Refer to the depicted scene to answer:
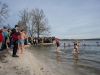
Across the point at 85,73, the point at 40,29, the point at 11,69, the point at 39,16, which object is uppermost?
the point at 39,16

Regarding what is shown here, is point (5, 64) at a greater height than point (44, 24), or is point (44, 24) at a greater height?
point (44, 24)

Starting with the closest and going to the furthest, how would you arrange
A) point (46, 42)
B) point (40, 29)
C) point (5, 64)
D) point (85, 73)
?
point (5, 64), point (85, 73), point (46, 42), point (40, 29)

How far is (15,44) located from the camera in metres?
10.4

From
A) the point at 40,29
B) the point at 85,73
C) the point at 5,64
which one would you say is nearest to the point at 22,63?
the point at 5,64

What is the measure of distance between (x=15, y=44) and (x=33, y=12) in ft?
152

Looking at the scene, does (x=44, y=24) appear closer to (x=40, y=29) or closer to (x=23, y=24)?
(x=40, y=29)

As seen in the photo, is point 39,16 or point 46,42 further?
point 39,16

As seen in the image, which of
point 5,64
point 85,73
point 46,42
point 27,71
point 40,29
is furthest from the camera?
point 40,29

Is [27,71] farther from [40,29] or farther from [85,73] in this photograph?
[40,29]

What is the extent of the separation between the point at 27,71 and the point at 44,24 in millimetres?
47306

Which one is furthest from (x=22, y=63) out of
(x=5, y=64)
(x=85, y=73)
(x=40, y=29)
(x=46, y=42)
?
(x=40, y=29)

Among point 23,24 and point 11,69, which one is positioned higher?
point 23,24

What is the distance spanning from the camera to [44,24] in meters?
54.7

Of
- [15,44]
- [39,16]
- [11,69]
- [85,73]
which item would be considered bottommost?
[85,73]
